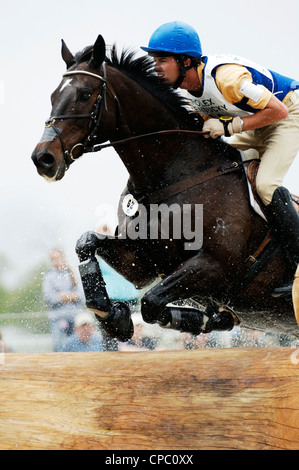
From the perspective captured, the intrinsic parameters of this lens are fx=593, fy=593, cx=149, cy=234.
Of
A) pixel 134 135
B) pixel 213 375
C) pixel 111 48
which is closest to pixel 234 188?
pixel 134 135

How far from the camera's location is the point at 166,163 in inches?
123

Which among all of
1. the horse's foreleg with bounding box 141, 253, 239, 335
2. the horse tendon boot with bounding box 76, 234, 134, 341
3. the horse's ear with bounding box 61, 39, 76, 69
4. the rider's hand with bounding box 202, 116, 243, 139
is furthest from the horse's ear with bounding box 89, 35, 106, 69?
the horse's foreleg with bounding box 141, 253, 239, 335

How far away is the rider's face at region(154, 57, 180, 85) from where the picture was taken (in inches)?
122

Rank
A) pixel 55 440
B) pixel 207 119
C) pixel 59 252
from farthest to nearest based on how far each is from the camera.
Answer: pixel 59 252, pixel 207 119, pixel 55 440

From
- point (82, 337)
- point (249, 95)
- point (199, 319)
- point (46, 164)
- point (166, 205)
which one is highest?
point (249, 95)

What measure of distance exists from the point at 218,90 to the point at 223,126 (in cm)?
18

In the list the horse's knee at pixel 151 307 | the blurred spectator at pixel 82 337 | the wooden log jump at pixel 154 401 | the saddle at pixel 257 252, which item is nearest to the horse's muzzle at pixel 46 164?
the horse's knee at pixel 151 307

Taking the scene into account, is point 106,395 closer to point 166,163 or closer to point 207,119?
point 166,163

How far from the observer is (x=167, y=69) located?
3.12 metres

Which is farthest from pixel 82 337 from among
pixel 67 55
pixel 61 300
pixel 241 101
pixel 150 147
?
pixel 241 101

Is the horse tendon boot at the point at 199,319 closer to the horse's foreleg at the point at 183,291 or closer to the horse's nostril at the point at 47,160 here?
the horse's foreleg at the point at 183,291

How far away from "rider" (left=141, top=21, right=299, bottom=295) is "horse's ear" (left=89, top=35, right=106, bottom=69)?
27 centimetres

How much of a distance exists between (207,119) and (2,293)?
43.3 ft

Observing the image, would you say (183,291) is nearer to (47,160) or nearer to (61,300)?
(47,160)
